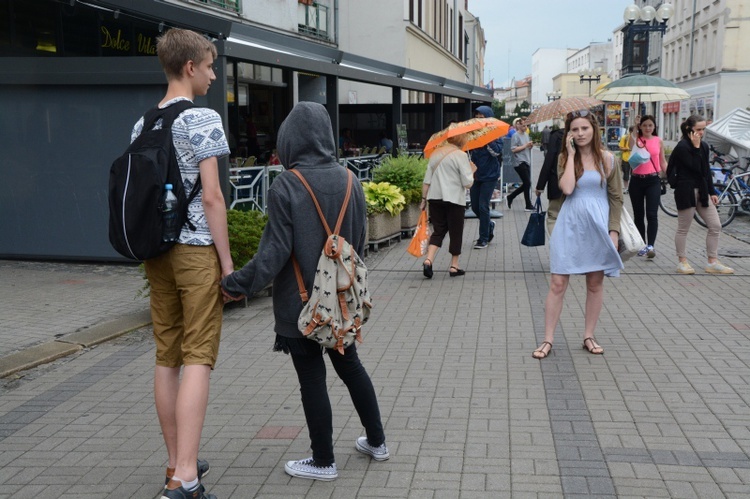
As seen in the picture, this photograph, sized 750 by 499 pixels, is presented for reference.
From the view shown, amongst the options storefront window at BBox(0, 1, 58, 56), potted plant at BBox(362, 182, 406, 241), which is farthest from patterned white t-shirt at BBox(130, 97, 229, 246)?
storefront window at BBox(0, 1, 58, 56)

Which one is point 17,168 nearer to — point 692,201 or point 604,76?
point 692,201

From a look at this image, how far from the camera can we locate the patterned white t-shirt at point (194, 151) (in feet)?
12.0

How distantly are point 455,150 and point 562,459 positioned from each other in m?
6.21

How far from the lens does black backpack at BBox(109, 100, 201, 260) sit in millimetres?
3549

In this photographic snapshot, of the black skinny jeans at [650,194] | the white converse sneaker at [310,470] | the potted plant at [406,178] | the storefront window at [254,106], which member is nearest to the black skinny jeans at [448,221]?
the black skinny jeans at [650,194]

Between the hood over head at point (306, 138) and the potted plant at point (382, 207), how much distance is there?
7.93 metres

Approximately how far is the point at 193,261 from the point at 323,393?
893 millimetres

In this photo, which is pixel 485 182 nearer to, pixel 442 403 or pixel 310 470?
pixel 442 403

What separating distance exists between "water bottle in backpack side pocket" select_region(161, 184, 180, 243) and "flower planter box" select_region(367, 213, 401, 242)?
8.11 m

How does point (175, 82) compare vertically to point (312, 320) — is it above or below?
above

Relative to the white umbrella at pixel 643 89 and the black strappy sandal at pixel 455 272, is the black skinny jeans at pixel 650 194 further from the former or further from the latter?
the white umbrella at pixel 643 89

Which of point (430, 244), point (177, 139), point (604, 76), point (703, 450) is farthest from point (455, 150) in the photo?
point (604, 76)

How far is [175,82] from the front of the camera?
12.4 feet

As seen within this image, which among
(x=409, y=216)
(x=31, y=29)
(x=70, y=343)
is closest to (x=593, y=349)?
(x=70, y=343)
